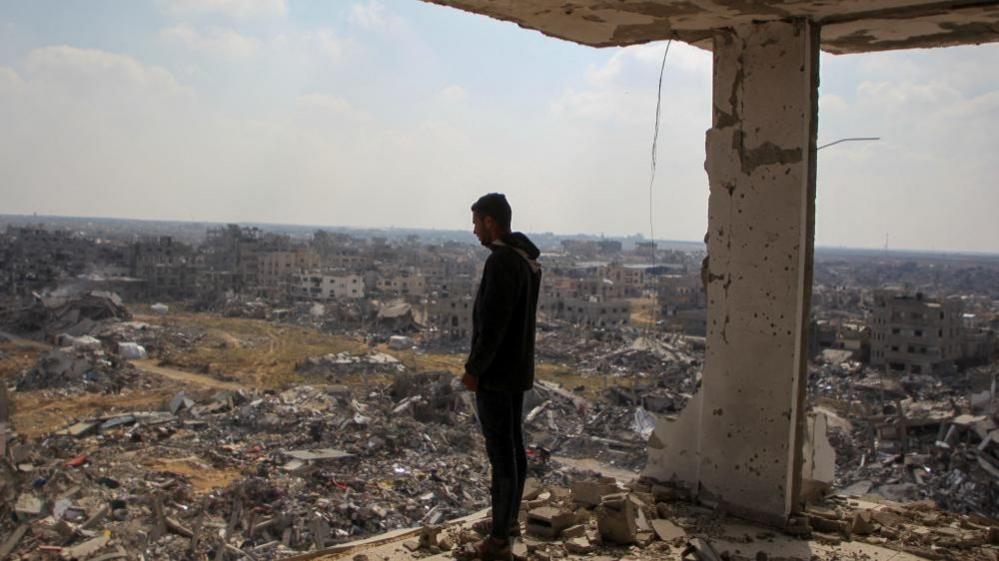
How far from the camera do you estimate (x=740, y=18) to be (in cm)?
327

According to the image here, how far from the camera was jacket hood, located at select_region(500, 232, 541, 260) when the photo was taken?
2.68m

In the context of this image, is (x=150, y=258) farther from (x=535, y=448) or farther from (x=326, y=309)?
(x=535, y=448)

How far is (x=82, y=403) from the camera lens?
2064cm

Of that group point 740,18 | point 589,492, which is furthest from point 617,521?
point 740,18

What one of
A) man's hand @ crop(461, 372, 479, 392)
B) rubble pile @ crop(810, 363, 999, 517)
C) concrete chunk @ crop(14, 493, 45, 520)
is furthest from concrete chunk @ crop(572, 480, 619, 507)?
rubble pile @ crop(810, 363, 999, 517)

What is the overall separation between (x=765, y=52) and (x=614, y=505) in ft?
6.30

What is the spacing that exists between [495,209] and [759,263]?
1.29 meters

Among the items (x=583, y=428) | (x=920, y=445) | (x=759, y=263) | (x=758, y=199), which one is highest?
(x=758, y=199)

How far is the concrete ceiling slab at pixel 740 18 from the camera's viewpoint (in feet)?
9.97

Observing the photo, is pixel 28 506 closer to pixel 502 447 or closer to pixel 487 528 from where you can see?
pixel 487 528

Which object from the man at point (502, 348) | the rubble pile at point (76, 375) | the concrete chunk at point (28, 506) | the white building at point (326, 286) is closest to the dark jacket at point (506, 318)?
the man at point (502, 348)

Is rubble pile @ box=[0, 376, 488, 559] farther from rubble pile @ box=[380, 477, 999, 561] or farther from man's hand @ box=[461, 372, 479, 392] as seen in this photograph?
man's hand @ box=[461, 372, 479, 392]

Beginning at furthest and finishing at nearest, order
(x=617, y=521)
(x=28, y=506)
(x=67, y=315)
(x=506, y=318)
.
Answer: (x=67, y=315)
(x=28, y=506)
(x=617, y=521)
(x=506, y=318)

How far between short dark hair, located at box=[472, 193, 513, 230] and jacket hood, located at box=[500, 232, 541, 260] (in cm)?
4
